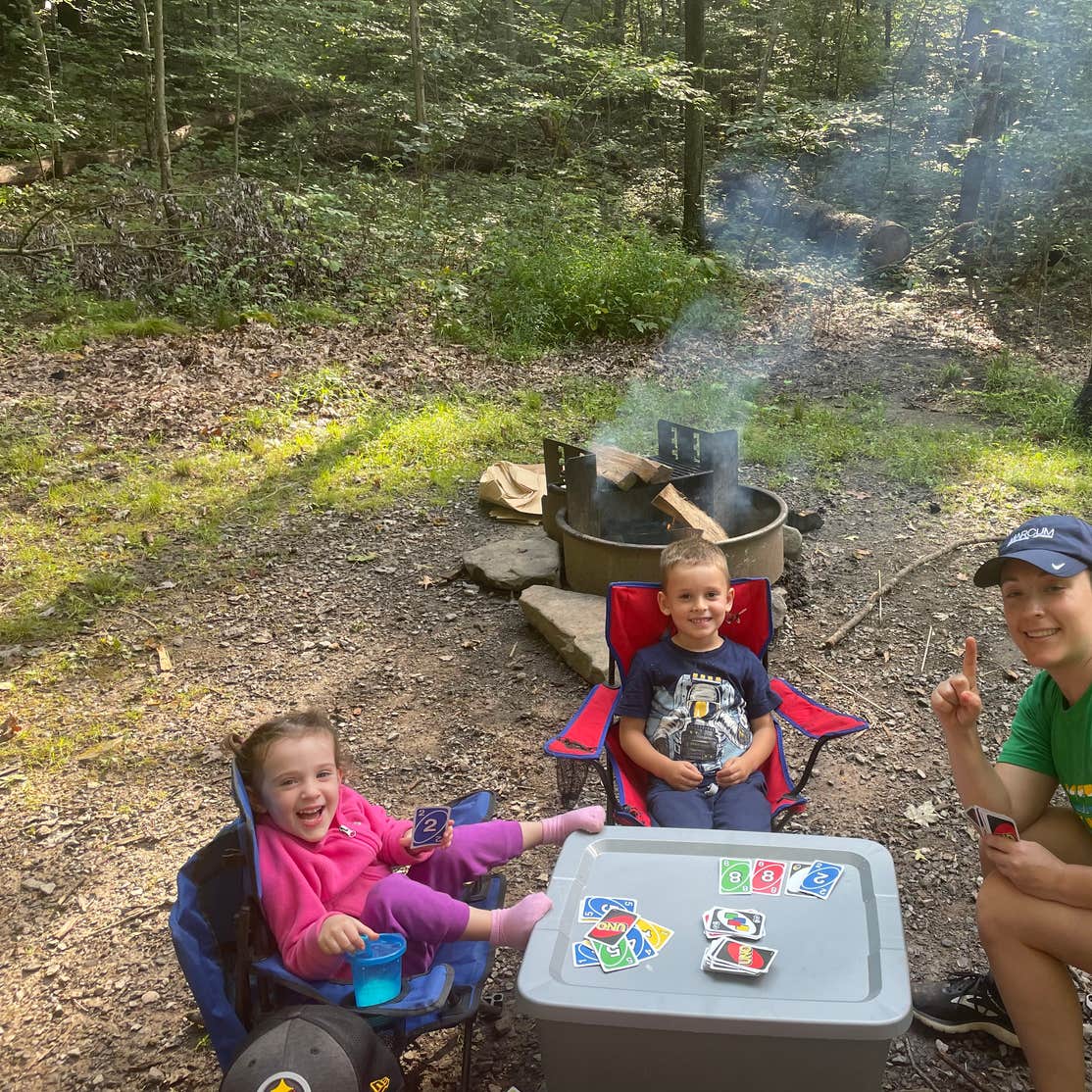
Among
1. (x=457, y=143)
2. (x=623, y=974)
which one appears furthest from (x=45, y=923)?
(x=457, y=143)

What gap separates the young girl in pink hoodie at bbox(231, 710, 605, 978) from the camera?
174 cm

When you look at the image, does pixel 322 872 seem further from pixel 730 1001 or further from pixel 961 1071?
pixel 961 1071

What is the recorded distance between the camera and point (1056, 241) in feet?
31.4

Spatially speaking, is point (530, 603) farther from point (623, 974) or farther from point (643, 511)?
point (623, 974)

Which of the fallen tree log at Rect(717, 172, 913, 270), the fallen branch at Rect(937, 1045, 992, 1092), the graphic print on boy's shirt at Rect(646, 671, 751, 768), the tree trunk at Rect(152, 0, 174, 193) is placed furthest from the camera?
the fallen tree log at Rect(717, 172, 913, 270)

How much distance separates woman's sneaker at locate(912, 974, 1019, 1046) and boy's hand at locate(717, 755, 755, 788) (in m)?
0.62

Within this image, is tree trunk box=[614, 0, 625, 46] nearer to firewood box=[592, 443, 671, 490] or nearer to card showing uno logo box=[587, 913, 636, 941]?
firewood box=[592, 443, 671, 490]

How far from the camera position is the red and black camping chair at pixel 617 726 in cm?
229

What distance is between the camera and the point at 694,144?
9.84 meters

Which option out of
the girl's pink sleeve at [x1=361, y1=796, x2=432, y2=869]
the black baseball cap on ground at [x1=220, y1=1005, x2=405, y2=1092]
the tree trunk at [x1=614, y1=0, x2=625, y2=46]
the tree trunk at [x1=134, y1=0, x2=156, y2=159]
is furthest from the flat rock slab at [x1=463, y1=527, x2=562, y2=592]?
the tree trunk at [x1=614, y1=0, x2=625, y2=46]

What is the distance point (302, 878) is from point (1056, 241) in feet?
34.9

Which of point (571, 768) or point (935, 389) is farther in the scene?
point (935, 389)

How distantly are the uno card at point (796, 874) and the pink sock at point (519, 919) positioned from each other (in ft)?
1.55

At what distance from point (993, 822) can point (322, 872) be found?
1.35 meters
